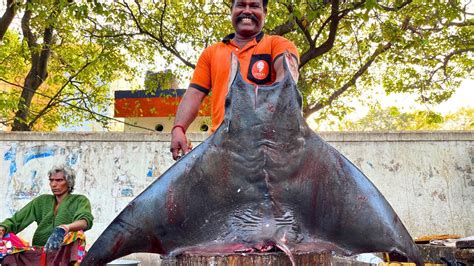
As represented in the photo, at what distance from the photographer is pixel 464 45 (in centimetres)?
949

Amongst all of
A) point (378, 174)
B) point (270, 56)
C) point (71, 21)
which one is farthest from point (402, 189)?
point (71, 21)

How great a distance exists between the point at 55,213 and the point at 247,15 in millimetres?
2787

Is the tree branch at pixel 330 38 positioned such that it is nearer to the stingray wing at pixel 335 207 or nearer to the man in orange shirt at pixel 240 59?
the man in orange shirt at pixel 240 59

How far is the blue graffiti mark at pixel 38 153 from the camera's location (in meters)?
7.59

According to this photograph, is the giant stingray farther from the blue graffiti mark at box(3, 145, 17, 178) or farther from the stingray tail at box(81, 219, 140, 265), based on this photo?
the blue graffiti mark at box(3, 145, 17, 178)

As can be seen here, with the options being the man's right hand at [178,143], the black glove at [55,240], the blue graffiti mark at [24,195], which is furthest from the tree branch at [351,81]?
the black glove at [55,240]

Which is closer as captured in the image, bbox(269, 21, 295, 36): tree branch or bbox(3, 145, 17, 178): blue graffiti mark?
bbox(3, 145, 17, 178): blue graffiti mark

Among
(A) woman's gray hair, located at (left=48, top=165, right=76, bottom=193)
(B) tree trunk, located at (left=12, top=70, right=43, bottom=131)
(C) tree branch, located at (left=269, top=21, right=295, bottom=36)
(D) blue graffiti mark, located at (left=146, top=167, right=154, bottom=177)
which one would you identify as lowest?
(A) woman's gray hair, located at (left=48, top=165, right=76, bottom=193)

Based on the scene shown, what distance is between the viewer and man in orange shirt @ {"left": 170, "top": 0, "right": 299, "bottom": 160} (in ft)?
8.94

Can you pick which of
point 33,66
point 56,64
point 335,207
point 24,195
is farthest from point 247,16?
point 56,64

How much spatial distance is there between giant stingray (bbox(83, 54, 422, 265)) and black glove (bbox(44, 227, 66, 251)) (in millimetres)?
1564

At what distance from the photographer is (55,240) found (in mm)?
3455

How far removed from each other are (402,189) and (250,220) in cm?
615

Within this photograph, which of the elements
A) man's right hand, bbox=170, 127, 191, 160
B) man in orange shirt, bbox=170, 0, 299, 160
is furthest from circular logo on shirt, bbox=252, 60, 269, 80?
man's right hand, bbox=170, 127, 191, 160
